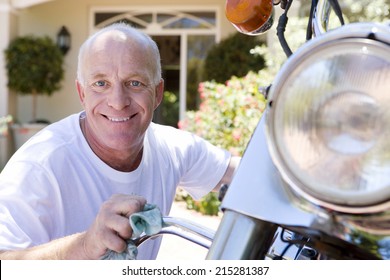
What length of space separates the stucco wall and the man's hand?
404 inches

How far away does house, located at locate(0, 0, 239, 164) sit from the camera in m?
10.8

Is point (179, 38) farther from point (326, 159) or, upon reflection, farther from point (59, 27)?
point (326, 159)

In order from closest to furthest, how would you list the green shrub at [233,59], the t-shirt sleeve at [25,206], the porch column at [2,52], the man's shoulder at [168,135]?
the t-shirt sleeve at [25,206]
the man's shoulder at [168,135]
the green shrub at [233,59]
the porch column at [2,52]

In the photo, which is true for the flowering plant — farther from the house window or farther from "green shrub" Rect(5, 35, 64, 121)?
→ "green shrub" Rect(5, 35, 64, 121)

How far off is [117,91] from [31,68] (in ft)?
28.5

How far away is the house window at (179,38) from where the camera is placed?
10852 millimetres

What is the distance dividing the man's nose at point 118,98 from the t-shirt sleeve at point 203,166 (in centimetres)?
47

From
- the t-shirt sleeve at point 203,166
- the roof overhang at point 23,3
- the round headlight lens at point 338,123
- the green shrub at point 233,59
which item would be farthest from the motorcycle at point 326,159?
the roof overhang at point 23,3

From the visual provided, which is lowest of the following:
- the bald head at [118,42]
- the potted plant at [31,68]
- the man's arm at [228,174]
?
the potted plant at [31,68]

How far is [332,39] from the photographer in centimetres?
76

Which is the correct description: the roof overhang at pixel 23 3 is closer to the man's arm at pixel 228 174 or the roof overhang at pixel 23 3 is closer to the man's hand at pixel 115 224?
the man's arm at pixel 228 174

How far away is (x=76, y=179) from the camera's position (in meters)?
1.68

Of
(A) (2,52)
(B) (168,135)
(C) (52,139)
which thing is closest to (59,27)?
(A) (2,52)
